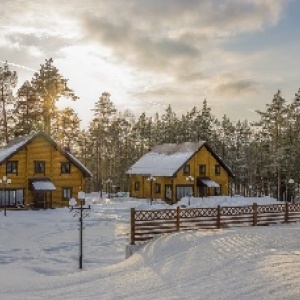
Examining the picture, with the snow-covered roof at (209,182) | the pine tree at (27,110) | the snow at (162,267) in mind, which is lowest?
the snow at (162,267)

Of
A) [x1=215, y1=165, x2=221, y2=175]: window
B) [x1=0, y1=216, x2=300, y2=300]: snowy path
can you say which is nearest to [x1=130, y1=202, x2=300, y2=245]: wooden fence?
[x1=0, y1=216, x2=300, y2=300]: snowy path

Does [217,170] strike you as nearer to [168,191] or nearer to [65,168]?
[168,191]

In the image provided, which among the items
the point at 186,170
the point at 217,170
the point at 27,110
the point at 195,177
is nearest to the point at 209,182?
the point at 195,177

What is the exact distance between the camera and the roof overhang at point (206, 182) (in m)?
48.6

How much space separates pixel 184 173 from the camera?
49.0 m

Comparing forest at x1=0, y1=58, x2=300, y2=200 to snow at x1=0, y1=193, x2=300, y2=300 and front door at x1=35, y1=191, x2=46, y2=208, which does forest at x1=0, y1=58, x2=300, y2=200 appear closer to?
front door at x1=35, y1=191, x2=46, y2=208

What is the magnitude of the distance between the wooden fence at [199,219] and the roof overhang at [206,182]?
23.6 m

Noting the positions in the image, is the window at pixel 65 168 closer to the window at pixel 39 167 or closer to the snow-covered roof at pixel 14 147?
the window at pixel 39 167

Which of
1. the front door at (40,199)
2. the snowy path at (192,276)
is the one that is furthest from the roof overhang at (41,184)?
the snowy path at (192,276)

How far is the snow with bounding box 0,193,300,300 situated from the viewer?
10594 millimetres

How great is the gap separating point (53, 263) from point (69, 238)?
635cm

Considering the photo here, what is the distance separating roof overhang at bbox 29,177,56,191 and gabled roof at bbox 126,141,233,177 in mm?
13696

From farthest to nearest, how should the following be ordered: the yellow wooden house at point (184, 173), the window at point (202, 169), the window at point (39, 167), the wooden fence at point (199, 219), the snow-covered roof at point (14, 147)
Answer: the window at point (202, 169)
the yellow wooden house at point (184, 173)
the window at point (39, 167)
the snow-covered roof at point (14, 147)
the wooden fence at point (199, 219)

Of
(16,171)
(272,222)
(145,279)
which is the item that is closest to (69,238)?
(272,222)
